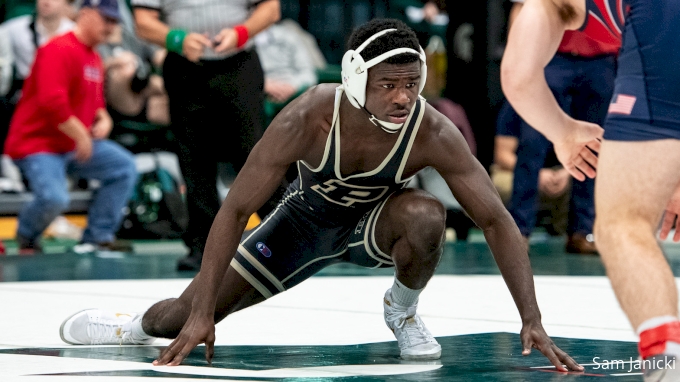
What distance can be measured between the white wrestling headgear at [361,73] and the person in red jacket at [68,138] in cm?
398

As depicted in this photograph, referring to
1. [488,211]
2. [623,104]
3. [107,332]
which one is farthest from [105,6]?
[623,104]

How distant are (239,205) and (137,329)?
0.67 m

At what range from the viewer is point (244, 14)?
17.7ft

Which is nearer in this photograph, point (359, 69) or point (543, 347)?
point (543, 347)

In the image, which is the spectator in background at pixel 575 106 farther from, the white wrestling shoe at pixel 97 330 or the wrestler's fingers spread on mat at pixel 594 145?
the white wrestling shoe at pixel 97 330

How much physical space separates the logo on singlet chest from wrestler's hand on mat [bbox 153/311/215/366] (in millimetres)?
579

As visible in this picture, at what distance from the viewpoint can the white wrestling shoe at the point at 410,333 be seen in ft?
9.82

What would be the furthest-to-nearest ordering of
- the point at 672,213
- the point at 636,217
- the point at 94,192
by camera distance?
1. the point at 94,192
2. the point at 672,213
3. the point at 636,217

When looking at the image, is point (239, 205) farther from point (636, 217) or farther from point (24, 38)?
point (24, 38)

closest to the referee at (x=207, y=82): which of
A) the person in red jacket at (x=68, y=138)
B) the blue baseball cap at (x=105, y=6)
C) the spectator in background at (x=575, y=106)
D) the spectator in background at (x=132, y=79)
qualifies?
the blue baseball cap at (x=105, y=6)

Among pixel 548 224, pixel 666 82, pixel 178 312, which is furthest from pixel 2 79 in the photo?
pixel 666 82

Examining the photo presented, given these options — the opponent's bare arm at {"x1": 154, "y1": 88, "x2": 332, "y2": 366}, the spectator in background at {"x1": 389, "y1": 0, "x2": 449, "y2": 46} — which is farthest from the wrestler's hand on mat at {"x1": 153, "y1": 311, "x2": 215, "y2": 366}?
the spectator in background at {"x1": 389, "y1": 0, "x2": 449, "y2": 46}

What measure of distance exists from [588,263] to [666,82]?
12.8 feet

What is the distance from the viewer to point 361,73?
2.88m
